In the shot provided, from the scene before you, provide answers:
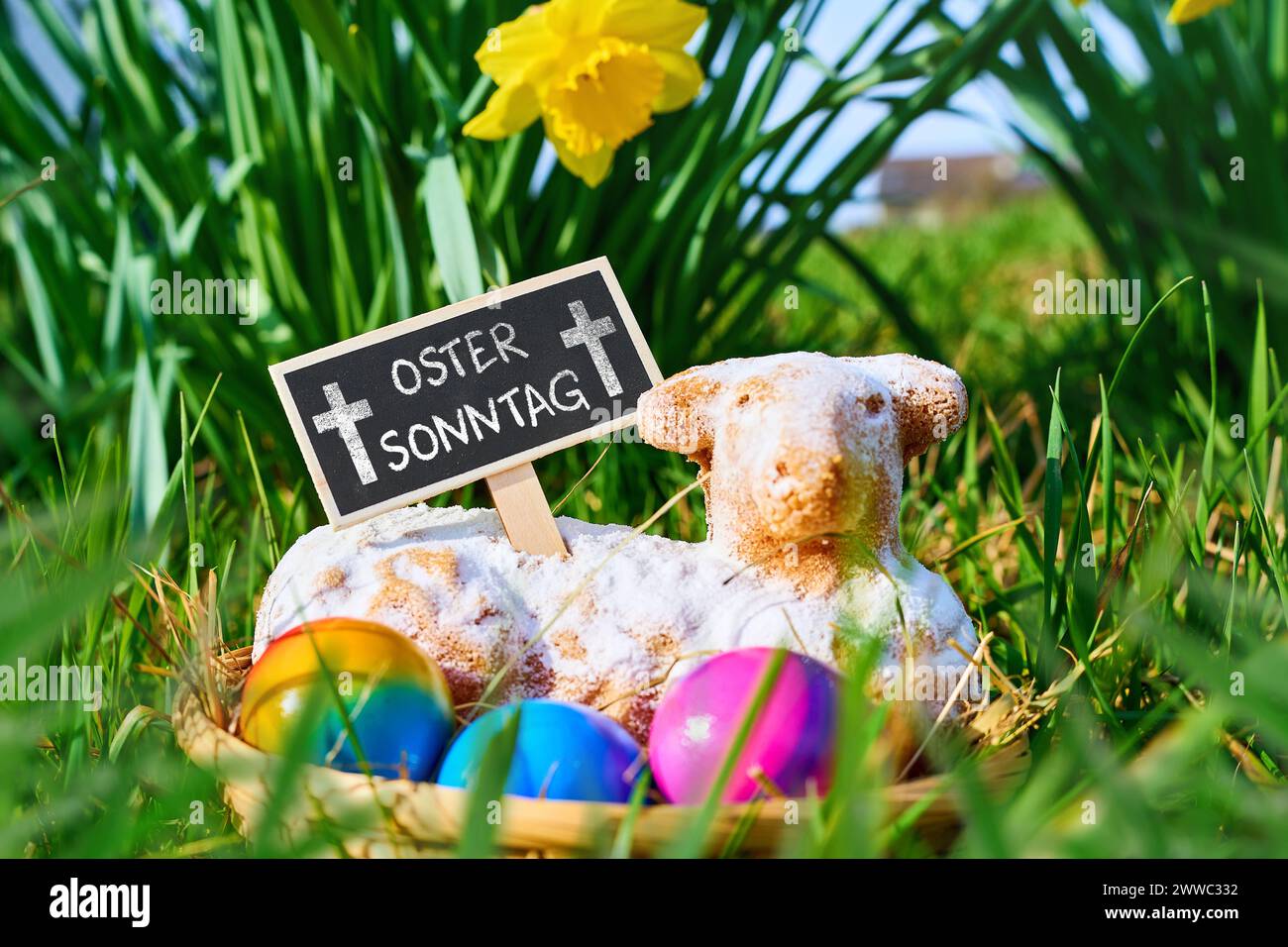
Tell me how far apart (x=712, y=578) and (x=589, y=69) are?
515 mm

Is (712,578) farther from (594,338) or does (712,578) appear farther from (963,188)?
(963,188)

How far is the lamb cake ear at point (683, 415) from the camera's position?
0.83 metres

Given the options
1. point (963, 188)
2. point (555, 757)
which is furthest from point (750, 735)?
point (963, 188)

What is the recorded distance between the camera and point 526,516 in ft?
2.90

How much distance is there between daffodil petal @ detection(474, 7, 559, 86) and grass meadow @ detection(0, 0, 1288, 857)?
18 centimetres

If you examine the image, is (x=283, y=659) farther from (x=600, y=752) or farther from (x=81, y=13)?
(x=81, y=13)

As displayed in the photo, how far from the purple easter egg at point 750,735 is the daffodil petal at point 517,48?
632 mm

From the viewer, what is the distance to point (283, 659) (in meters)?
0.75

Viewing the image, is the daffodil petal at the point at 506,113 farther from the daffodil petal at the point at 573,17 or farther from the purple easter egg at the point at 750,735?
the purple easter egg at the point at 750,735

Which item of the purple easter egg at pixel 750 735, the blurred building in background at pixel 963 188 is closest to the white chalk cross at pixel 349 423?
the purple easter egg at pixel 750 735

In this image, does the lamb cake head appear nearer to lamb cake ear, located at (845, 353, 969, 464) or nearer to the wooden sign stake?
lamb cake ear, located at (845, 353, 969, 464)

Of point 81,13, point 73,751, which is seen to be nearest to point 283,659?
point 73,751

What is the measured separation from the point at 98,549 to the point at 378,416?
32 cm

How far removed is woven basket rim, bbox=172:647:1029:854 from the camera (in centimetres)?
62
